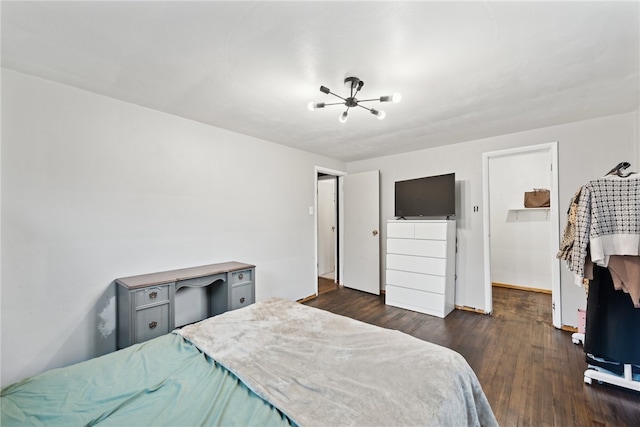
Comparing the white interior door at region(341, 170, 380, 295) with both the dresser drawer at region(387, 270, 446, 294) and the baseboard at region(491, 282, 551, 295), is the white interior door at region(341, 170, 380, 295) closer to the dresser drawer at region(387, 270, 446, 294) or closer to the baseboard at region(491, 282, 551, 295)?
the dresser drawer at region(387, 270, 446, 294)

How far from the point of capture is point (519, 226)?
4730 millimetres

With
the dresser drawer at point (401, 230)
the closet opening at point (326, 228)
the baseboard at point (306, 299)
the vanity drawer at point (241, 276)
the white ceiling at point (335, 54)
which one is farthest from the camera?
the closet opening at point (326, 228)

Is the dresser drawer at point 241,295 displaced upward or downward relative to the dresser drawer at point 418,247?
downward

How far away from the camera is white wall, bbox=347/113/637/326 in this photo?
8.85ft

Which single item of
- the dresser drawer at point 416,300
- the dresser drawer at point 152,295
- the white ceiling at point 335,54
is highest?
the white ceiling at point 335,54

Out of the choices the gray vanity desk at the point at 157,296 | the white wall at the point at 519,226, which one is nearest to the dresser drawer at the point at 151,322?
the gray vanity desk at the point at 157,296

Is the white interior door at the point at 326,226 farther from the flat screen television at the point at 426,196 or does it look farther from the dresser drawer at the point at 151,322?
the dresser drawer at the point at 151,322

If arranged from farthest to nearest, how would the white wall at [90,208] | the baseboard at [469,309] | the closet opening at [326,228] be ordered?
the closet opening at [326,228], the baseboard at [469,309], the white wall at [90,208]

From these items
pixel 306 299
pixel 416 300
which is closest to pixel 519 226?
pixel 416 300

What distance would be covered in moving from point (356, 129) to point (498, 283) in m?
4.12

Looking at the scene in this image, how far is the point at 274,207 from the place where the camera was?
3615 millimetres

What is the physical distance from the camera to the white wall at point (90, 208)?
1861mm

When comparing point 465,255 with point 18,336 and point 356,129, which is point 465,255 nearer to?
point 356,129

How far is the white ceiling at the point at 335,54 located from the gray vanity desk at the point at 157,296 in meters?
1.57
